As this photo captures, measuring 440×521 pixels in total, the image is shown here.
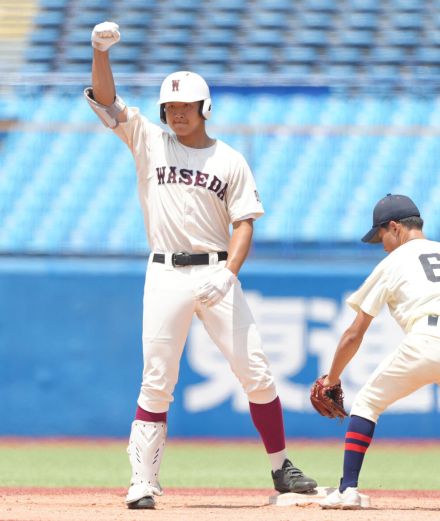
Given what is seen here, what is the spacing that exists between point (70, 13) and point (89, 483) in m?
6.12

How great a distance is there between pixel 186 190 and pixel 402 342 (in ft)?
3.62

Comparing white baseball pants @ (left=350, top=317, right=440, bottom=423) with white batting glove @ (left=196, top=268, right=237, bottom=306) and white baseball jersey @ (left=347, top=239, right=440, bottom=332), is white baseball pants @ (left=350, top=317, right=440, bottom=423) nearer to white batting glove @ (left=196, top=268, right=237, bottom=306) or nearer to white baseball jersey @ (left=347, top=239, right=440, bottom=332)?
white baseball jersey @ (left=347, top=239, right=440, bottom=332)

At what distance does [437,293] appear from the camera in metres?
4.47

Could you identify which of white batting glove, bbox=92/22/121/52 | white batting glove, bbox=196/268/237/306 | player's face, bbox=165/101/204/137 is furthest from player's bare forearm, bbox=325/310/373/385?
white batting glove, bbox=92/22/121/52

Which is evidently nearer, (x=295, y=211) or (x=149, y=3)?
(x=295, y=211)

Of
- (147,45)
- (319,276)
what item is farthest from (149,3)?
(319,276)

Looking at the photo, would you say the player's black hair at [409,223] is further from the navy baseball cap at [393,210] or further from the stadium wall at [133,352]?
the stadium wall at [133,352]

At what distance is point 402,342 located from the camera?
4.53 m

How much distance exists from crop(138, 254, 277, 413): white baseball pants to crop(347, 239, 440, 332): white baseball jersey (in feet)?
1.69

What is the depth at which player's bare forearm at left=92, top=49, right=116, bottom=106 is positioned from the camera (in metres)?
4.67

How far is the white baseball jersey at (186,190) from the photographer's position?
482 cm

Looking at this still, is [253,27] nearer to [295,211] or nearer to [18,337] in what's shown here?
[295,211]

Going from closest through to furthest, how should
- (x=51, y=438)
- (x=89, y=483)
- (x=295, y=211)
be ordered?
(x=89, y=483), (x=51, y=438), (x=295, y=211)

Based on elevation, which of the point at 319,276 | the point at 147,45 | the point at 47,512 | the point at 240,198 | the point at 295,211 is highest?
the point at 147,45
